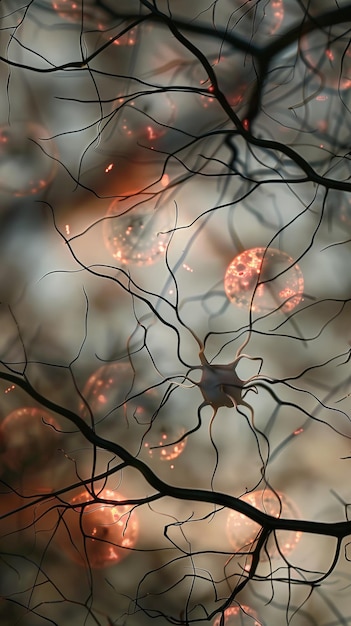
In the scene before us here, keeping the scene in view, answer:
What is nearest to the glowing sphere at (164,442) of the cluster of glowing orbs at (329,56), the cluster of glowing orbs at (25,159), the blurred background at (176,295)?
the blurred background at (176,295)

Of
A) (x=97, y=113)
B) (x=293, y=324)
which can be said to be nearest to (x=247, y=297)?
(x=293, y=324)

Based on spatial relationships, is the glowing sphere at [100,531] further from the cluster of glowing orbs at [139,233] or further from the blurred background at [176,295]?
the cluster of glowing orbs at [139,233]

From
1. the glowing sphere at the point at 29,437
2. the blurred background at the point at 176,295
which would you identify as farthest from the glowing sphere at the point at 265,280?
the glowing sphere at the point at 29,437

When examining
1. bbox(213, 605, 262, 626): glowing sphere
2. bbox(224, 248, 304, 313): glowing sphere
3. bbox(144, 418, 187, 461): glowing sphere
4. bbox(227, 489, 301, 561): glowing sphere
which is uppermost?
bbox(224, 248, 304, 313): glowing sphere

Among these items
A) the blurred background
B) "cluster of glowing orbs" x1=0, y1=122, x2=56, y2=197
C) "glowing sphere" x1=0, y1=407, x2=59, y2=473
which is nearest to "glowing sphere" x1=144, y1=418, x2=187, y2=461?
the blurred background

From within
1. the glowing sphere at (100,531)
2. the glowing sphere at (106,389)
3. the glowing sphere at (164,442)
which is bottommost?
the glowing sphere at (100,531)

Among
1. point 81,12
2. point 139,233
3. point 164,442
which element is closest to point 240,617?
point 164,442

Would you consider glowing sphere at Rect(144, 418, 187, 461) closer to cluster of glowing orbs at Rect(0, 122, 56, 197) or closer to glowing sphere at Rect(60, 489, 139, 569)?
glowing sphere at Rect(60, 489, 139, 569)

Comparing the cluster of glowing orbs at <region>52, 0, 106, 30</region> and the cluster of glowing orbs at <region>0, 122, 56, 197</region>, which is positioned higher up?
the cluster of glowing orbs at <region>52, 0, 106, 30</region>

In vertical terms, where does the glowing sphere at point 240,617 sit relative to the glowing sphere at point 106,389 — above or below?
below
